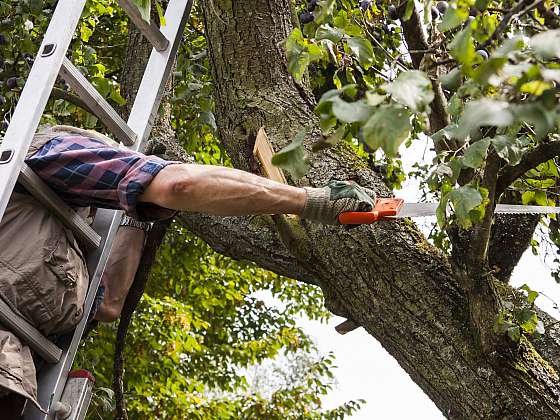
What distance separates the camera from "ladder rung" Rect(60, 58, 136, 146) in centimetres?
267

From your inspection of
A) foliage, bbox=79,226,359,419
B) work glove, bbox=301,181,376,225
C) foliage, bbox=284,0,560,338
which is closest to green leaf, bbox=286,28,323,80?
foliage, bbox=284,0,560,338

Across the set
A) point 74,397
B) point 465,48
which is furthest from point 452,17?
point 74,397

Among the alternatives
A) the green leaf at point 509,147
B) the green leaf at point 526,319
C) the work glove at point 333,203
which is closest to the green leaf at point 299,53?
the work glove at point 333,203

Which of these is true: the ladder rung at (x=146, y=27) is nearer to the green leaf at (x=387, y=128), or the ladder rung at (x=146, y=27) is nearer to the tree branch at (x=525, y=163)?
the tree branch at (x=525, y=163)

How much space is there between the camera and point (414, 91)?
1.44 m

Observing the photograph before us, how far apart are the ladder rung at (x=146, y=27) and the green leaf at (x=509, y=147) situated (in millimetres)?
1179

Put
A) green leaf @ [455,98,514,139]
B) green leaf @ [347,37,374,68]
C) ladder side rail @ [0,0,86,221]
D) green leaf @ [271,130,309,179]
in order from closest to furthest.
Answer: green leaf @ [455,98,514,139] → green leaf @ [271,130,309,179] → green leaf @ [347,37,374,68] → ladder side rail @ [0,0,86,221]

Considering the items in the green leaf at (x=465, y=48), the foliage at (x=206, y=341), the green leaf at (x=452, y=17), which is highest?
the green leaf at (x=452, y=17)

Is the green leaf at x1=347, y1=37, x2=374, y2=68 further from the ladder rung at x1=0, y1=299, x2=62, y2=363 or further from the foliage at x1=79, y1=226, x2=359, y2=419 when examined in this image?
the foliage at x1=79, y1=226, x2=359, y2=419

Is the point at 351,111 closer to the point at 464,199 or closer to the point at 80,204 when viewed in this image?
the point at 464,199

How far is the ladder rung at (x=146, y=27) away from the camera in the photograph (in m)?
2.92

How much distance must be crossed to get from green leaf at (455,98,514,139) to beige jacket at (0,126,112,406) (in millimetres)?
1465

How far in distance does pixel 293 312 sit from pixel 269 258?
7633 mm

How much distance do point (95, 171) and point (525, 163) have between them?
1196 millimetres
